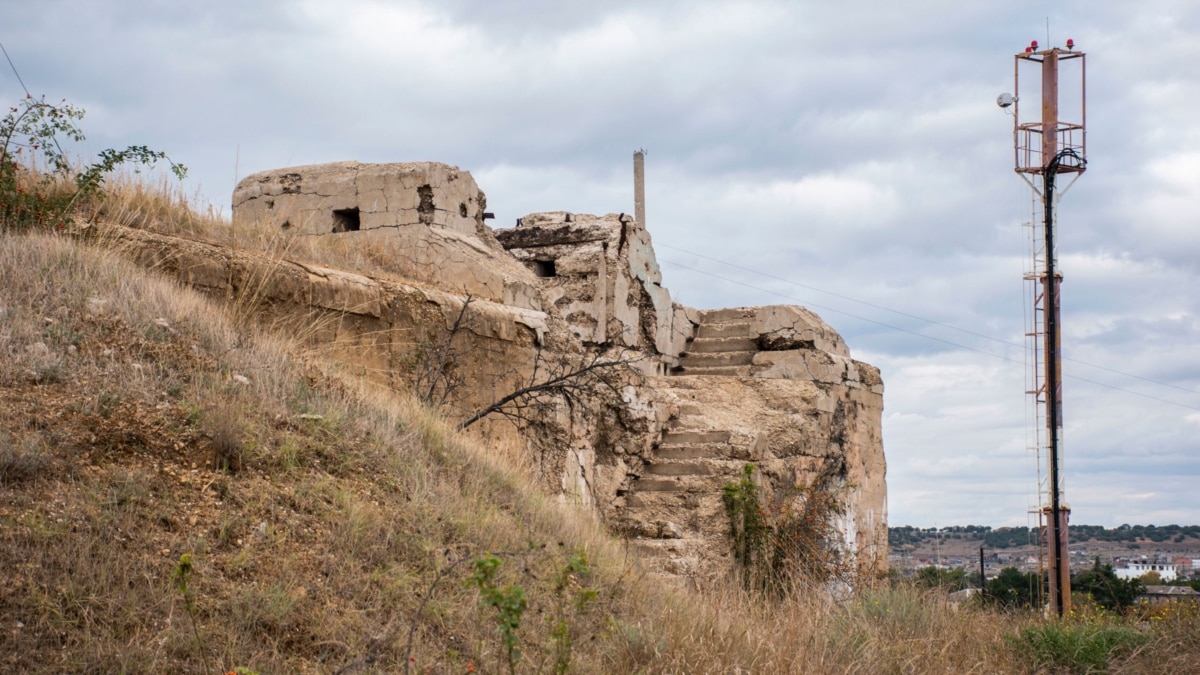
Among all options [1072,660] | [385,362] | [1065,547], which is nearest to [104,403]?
[385,362]

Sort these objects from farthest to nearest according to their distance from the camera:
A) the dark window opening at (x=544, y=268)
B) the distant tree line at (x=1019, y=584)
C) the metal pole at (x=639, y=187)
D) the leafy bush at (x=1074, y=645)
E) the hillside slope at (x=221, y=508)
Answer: the metal pole at (x=639, y=187)
the dark window opening at (x=544, y=268)
the distant tree line at (x=1019, y=584)
the leafy bush at (x=1074, y=645)
the hillside slope at (x=221, y=508)

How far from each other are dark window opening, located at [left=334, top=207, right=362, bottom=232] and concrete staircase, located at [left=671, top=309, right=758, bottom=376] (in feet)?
15.8

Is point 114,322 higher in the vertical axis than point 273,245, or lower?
lower

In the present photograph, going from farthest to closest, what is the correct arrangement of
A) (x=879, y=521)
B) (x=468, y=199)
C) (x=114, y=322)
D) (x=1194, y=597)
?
(x=879, y=521), (x=468, y=199), (x=1194, y=597), (x=114, y=322)

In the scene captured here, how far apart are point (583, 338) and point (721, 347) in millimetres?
3329

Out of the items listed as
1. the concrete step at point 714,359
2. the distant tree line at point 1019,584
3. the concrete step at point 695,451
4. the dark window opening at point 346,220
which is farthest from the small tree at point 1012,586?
the dark window opening at point 346,220

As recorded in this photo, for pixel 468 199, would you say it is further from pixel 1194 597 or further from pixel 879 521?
pixel 879 521

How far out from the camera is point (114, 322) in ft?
20.1

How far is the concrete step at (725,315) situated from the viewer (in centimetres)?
1463

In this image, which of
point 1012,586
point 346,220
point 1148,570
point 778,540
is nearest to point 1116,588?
point 1012,586

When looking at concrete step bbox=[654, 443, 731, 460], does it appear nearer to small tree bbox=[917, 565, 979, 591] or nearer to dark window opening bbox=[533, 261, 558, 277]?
dark window opening bbox=[533, 261, 558, 277]

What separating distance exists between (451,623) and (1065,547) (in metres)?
12.9

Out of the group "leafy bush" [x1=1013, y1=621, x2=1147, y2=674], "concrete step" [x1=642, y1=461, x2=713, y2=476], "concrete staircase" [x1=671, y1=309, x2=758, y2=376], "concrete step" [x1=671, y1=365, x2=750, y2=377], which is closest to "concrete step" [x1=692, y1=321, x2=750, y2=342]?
"concrete staircase" [x1=671, y1=309, x2=758, y2=376]

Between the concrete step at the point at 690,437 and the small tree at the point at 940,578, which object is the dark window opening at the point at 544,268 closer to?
the concrete step at the point at 690,437
